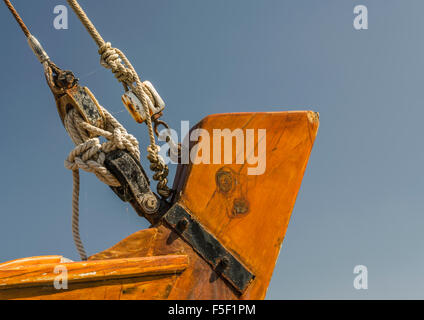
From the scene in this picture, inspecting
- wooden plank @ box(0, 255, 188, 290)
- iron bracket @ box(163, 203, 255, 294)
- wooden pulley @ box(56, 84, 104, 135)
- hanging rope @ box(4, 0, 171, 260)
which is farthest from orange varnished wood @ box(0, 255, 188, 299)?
wooden pulley @ box(56, 84, 104, 135)

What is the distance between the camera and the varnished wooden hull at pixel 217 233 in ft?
6.08

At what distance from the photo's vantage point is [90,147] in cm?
224

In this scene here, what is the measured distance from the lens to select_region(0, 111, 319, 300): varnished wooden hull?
1.85 meters

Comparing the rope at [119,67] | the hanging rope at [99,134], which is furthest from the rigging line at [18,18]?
the rope at [119,67]

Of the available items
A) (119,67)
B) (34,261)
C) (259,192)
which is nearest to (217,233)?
(259,192)

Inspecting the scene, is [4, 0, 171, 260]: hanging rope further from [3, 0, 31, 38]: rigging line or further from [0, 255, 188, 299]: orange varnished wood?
[0, 255, 188, 299]: orange varnished wood

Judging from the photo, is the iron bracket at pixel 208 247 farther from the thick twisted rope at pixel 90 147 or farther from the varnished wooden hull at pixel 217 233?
the thick twisted rope at pixel 90 147

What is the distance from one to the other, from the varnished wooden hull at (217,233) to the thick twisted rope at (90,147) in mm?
308

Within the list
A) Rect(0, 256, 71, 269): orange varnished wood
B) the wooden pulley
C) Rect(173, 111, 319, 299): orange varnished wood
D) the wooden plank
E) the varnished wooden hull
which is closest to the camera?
the wooden plank

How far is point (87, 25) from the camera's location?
2.41m

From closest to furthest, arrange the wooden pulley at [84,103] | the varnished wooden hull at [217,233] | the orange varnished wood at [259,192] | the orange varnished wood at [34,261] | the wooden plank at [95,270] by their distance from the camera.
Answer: the wooden plank at [95,270] → the varnished wooden hull at [217,233] → the orange varnished wood at [34,261] → the orange varnished wood at [259,192] → the wooden pulley at [84,103]

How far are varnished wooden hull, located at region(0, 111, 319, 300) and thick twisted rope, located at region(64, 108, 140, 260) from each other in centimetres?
31
